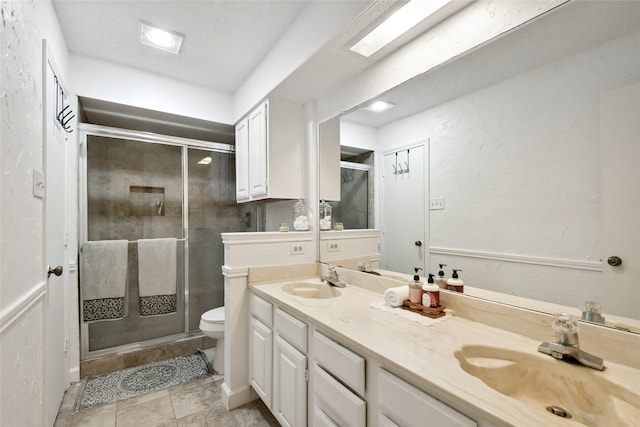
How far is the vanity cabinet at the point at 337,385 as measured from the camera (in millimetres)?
1024

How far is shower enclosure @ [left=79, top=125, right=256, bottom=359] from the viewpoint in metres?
2.57

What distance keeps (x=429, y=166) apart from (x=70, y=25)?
2.48m

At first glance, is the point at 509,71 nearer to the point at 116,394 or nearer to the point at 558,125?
the point at 558,125

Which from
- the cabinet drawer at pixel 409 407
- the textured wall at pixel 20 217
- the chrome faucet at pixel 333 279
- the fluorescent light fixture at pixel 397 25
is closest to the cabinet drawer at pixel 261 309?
the chrome faucet at pixel 333 279

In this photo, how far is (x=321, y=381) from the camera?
4.04 feet

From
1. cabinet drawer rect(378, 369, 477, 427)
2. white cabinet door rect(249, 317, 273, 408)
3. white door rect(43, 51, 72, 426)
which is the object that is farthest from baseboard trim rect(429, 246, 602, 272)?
white door rect(43, 51, 72, 426)

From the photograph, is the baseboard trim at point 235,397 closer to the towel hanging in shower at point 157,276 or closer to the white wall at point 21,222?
the white wall at point 21,222

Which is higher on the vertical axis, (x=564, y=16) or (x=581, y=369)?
(x=564, y=16)

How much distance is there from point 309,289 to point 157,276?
1662 mm

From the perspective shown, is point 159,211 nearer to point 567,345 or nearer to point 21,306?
point 21,306

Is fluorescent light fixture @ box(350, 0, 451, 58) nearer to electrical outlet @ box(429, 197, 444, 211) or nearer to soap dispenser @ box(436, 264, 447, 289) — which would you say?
electrical outlet @ box(429, 197, 444, 211)

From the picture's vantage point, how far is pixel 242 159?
2.82m

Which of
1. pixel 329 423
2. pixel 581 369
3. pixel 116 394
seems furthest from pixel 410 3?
pixel 116 394

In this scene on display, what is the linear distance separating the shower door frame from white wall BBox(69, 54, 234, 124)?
325 mm
